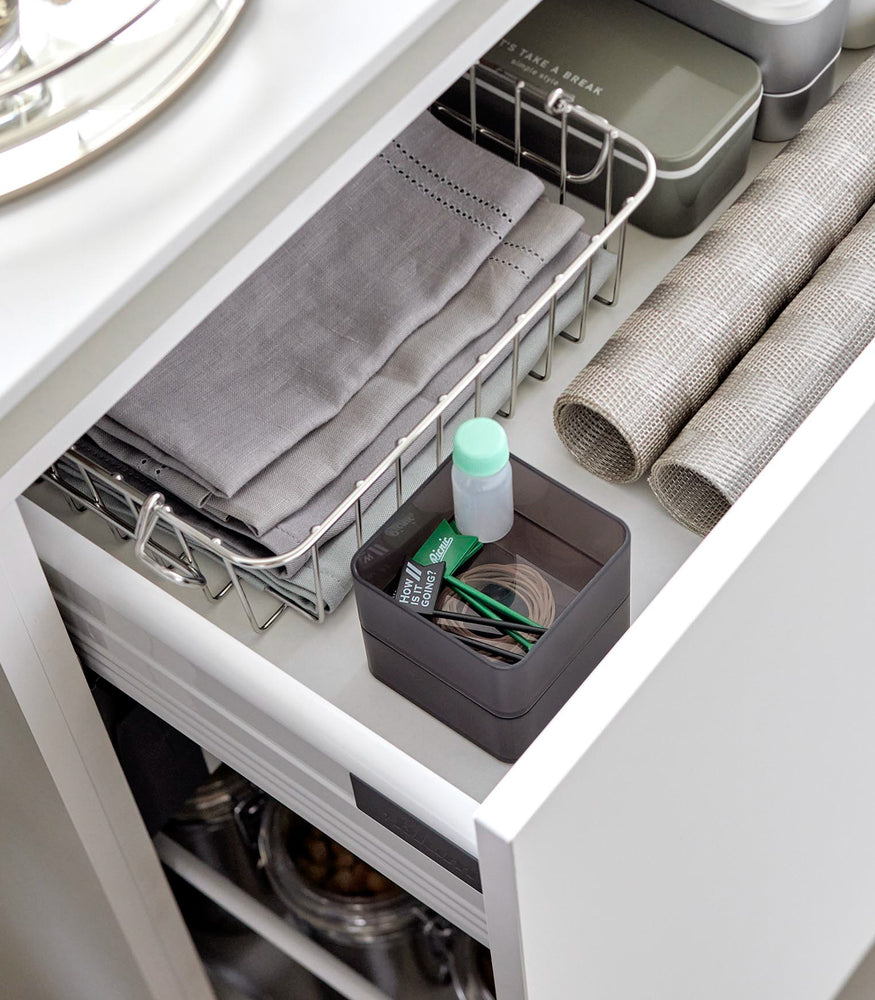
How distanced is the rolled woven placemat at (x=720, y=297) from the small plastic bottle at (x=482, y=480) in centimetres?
8

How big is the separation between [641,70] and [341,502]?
32 cm

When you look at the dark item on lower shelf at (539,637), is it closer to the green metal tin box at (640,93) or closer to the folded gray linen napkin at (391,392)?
the folded gray linen napkin at (391,392)

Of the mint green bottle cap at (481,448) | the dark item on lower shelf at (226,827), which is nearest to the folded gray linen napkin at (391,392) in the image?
the mint green bottle cap at (481,448)

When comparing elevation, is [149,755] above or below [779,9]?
below

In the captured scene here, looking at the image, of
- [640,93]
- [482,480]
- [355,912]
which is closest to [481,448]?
[482,480]

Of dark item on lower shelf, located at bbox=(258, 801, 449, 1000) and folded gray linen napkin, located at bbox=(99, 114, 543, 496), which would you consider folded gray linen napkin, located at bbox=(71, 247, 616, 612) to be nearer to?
folded gray linen napkin, located at bbox=(99, 114, 543, 496)

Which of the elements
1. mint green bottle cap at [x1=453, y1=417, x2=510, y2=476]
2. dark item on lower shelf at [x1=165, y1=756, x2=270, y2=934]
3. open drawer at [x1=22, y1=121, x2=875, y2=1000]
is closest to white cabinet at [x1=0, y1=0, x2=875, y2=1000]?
A: open drawer at [x1=22, y1=121, x2=875, y2=1000]

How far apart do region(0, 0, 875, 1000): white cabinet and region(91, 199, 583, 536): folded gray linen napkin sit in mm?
56

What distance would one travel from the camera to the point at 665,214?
789 mm

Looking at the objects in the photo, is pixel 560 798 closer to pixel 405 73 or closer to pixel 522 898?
pixel 522 898

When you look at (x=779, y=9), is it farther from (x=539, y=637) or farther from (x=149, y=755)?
(x=149, y=755)

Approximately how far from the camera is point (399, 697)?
66cm

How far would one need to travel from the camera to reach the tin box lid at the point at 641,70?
30.4 inches

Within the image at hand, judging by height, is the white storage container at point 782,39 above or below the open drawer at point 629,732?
above
